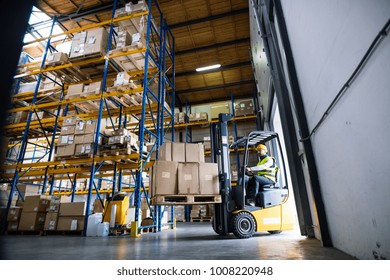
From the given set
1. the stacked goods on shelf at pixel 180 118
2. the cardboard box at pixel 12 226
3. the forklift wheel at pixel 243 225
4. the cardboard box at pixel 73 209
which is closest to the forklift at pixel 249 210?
the forklift wheel at pixel 243 225

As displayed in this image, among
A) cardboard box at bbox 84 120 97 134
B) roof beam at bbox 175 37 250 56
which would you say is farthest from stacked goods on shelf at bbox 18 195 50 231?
roof beam at bbox 175 37 250 56

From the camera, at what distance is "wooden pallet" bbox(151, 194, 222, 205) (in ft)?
13.7

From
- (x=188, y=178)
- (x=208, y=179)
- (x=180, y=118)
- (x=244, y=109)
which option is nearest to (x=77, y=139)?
(x=188, y=178)

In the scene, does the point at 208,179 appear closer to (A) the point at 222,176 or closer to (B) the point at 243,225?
(A) the point at 222,176

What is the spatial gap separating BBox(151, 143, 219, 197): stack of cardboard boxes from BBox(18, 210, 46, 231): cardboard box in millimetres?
4738

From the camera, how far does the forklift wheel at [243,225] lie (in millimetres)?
4059

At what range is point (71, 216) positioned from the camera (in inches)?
245

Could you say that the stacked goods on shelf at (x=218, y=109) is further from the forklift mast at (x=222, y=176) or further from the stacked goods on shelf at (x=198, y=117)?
the forklift mast at (x=222, y=176)

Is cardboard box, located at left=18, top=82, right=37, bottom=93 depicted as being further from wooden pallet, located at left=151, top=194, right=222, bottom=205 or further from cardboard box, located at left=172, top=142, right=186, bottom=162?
wooden pallet, located at left=151, top=194, right=222, bottom=205

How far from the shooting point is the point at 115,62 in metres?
7.27

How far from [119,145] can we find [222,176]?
10.4 feet

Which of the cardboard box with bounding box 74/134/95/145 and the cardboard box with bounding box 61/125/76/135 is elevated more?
the cardboard box with bounding box 61/125/76/135

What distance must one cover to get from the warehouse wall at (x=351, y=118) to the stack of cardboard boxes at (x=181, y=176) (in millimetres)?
2040

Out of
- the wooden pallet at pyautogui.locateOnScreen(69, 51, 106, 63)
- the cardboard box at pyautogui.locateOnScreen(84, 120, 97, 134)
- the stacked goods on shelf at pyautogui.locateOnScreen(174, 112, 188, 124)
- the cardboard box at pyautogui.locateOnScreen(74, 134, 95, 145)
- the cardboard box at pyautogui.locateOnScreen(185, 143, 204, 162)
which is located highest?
the stacked goods on shelf at pyautogui.locateOnScreen(174, 112, 188, 124)
